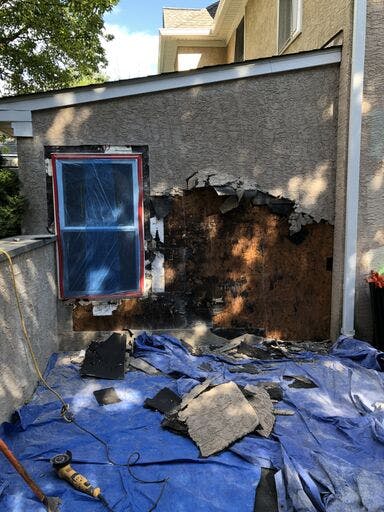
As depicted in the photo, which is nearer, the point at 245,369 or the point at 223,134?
the point at 245,369

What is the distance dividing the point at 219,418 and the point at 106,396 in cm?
129

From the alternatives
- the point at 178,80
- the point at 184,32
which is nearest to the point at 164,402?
the point at 178,80

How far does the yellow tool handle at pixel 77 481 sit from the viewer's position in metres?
2.64

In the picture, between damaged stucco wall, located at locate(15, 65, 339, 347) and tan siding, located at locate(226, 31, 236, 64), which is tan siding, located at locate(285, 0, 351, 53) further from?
tan siding, located at locate(226, 31, 236, 64)

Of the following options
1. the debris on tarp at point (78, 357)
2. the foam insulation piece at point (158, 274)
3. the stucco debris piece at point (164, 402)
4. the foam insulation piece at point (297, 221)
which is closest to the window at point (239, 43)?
the foam insulation piece at point (297, 221)

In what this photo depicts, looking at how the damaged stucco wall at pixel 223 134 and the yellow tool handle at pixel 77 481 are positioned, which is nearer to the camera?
the yellow tool handle at pixel 77 481

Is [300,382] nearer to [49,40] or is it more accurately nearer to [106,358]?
[106,358]

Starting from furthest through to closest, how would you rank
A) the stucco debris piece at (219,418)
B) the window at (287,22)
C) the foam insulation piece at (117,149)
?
the window at (287,22) < the foam insulation piece at (117,149) < the stucco debris piece at (219,418)

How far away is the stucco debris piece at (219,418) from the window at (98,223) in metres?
2.10

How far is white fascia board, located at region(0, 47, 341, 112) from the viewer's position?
4.87 m

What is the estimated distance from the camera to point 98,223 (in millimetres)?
5129

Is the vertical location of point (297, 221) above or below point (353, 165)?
below

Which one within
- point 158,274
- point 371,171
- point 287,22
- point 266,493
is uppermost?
point 287,22

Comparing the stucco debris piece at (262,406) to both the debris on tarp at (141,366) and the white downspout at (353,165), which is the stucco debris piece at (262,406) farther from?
the white downspout at (353,165)
